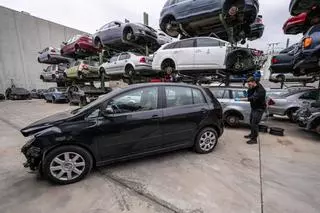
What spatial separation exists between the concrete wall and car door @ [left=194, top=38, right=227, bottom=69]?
24293 millimetres

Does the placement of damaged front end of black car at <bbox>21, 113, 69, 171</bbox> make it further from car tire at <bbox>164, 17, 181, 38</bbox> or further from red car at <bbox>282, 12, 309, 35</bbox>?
red car at <bbox>282, 12, 309, 35</bbox>

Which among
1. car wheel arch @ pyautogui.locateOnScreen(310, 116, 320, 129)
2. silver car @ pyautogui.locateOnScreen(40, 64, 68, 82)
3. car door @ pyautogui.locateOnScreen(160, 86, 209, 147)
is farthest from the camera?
silver car @ pyautogui.locateOnScreen(40, 64, 68, 82)

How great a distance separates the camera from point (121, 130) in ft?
9.50

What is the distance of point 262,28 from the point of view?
29.2 ft

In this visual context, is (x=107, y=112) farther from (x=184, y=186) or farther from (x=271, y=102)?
(x=271, y=102)

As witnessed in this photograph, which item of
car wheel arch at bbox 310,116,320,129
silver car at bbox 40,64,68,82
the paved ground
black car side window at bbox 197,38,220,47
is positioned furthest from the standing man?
silver car at bbox 40,64,68,82

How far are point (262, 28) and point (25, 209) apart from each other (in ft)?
35.8

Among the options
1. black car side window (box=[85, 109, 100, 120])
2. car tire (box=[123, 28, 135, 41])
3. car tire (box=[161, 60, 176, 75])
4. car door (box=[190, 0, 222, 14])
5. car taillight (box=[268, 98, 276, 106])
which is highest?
car door (box=[190, 0, 222, 14])

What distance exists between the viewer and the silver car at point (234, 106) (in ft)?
18.2

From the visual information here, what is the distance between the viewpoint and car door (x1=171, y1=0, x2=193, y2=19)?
7232 mm

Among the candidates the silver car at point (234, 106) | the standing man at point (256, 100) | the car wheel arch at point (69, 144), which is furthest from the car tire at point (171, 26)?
the car wheel arch at point (69, 144)

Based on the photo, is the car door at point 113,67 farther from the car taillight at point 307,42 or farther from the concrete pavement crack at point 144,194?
the car taillight at point 307,42

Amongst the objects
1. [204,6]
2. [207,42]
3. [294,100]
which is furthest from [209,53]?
[294,100]

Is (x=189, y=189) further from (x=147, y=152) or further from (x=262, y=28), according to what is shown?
(x=262, y=28)
